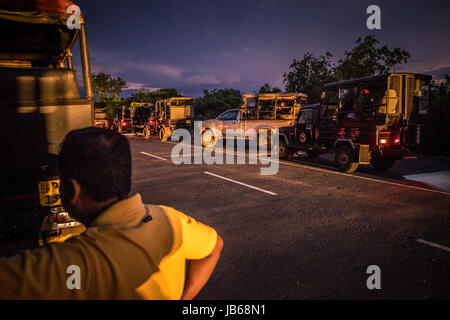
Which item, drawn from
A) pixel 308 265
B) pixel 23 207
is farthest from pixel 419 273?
pixel 23 207

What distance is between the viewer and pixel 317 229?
195 inches

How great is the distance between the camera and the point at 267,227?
504 centimetres

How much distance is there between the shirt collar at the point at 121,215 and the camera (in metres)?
1.21

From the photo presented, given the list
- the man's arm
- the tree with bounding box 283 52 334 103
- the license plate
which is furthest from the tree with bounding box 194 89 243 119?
the man's arm

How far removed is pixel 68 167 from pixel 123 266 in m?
→ 0.49

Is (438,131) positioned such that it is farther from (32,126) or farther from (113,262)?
(113,262)

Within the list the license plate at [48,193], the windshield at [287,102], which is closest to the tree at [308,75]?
the windshield at [287,102]

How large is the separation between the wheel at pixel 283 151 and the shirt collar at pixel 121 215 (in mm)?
11904

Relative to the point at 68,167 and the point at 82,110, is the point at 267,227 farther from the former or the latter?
the point at 68,167

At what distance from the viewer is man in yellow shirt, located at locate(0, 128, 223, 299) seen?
3.27 ft

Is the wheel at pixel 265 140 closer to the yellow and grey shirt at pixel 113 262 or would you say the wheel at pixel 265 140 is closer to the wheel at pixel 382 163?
the wheel at pixel 382 163

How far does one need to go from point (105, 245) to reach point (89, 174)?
12.8 inches

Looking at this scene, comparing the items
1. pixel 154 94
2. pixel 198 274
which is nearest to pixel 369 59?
pixel 198 274

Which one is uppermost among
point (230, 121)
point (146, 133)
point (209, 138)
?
point (230, 121)
